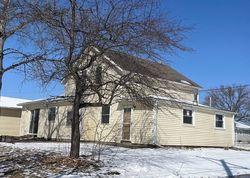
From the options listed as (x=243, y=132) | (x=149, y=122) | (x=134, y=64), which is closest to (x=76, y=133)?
(x=134, y=64)

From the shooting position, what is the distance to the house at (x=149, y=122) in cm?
2248

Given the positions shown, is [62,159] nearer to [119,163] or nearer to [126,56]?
[119,163]

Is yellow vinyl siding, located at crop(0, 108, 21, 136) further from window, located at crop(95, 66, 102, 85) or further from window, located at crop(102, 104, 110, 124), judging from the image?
window, located at crop(95, 66, 102, 85)

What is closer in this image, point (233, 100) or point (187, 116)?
point (187, 116)

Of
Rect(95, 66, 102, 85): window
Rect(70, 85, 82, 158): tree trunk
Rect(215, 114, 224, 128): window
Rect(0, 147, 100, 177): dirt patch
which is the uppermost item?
Rect(95, 66, 102, 85): window

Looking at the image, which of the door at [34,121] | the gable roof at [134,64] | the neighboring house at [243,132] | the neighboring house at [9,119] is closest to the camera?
the gable roof at [134,64]

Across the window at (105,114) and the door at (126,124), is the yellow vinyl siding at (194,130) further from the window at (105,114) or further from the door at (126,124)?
the window at (105,114)

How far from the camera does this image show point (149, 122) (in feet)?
73.6

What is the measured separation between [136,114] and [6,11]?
43.7 feet

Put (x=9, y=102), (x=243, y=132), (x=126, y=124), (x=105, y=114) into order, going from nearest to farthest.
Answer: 1. (x=126, y=124)
2. (x=105, y=114)
3. (x=9, y=102)
4. (x=243, y=132)

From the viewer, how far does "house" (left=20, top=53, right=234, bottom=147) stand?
22484 millimetres

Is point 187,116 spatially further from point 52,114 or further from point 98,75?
point 98,75

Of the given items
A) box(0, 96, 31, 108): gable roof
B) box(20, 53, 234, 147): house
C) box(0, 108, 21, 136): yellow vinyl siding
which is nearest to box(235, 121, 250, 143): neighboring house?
box(20, 53, 234, 147): house

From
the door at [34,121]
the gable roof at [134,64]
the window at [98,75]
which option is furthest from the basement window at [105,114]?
the gable roof at [134,64]
